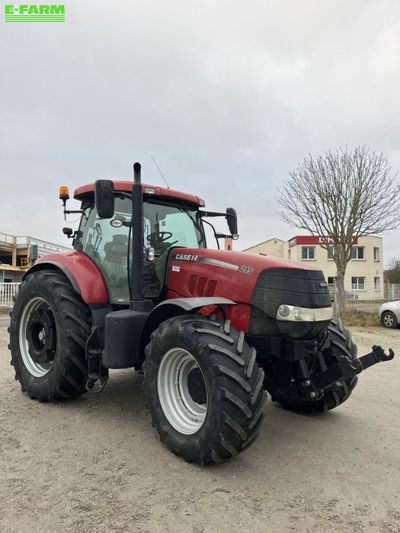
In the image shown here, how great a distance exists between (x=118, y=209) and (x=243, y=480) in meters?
2.80

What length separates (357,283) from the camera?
37.6 metres

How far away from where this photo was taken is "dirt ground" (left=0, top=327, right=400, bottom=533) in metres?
2.29

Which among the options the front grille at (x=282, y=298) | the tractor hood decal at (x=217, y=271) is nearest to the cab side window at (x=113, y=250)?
the tractor hood decal at (x=217, y=271)

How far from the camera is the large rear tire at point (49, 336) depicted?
398 centimetres

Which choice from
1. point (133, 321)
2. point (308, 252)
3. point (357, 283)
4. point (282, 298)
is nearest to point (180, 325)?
point (133, 321)

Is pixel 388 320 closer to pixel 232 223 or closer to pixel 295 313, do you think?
pixel 232 223

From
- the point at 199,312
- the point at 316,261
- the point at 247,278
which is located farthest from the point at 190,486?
the point at 316,261

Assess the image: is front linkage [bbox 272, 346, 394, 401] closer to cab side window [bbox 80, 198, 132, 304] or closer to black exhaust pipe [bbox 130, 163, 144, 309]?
black exhaust pipe [bbox 130, 163, 144, 309]

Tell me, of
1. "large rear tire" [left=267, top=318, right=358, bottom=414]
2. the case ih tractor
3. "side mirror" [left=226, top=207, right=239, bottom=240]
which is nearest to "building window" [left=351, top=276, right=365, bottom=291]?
"side mirror" [left=226, top=207, right=239, bottom=240]

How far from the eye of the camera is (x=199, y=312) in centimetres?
351

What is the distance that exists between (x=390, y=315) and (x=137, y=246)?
11.8m

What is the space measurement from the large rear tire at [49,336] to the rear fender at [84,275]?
129 millimetres

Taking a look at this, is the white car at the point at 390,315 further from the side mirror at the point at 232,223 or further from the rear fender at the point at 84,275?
the rear fender at the point at 84,275

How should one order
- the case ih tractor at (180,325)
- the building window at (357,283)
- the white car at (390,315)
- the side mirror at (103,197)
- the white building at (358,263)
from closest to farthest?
the case ih tractor at (180,325) < the side mirror at (103,197) < the white car at (390,315) < the white building at (358,263) < the building window at (357,283)
